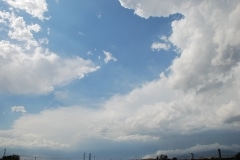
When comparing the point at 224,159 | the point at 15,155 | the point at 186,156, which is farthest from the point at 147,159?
the point at 15,155

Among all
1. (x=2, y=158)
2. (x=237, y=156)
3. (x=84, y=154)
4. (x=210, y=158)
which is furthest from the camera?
(x=84, y=154)

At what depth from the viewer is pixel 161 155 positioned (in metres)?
67.9

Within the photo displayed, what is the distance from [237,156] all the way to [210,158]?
18.6ft

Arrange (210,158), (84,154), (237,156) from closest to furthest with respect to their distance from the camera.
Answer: (237,156), (210,158), (84,154)

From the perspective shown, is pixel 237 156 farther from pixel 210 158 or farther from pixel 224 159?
pixel 210 158

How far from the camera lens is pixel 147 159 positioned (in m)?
71.3

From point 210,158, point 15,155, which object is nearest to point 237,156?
point 210,158

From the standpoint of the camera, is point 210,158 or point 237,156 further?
point 210,158

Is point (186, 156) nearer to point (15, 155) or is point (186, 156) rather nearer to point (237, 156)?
point (237, 156)

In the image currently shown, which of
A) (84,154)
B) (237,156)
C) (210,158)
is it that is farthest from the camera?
(84,154)

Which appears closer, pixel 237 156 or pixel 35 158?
pixel 237 156

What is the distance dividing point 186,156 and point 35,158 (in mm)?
34719

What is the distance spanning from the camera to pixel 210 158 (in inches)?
2105

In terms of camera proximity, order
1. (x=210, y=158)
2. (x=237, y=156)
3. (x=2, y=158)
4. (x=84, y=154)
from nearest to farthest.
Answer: (x=237, y=156) → (x=210, y=158) → (x=2, y=158) → (x=84, y=154)
